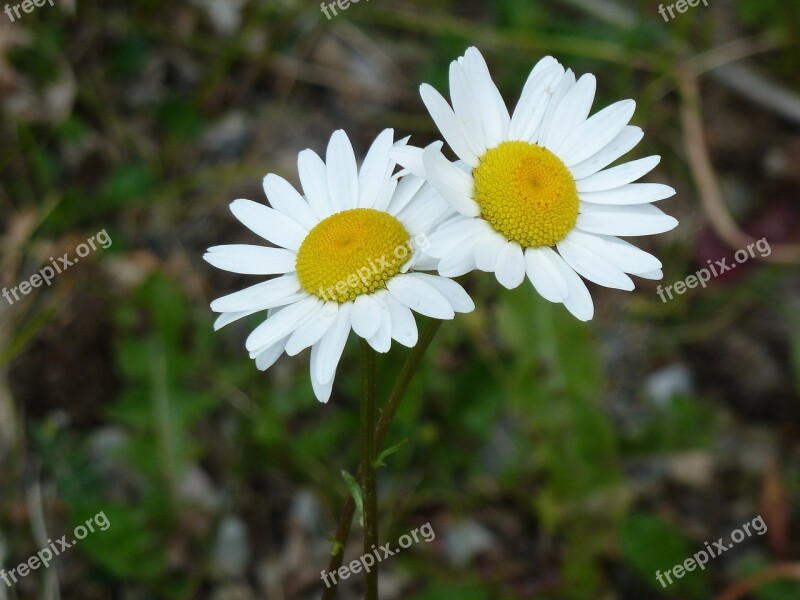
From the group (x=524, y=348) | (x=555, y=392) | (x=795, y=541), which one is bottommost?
(x=795, y=541)

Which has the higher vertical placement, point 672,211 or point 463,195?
point 672,211

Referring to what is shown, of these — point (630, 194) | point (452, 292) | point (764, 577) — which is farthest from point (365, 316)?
point (764, 577)

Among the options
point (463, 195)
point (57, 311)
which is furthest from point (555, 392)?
point (57, 311)

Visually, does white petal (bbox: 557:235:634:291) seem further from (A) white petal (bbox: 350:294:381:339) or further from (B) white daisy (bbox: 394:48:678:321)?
(A) white petal (bbox: 350:294:381:339)

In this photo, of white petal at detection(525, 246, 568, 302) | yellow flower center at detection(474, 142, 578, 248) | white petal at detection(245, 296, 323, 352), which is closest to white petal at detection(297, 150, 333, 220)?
white petal at detection(245, 296, 323, 352)

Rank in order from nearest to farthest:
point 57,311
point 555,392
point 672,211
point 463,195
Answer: point 463,195 < point 555,392 < point 57,311 < point 672,211

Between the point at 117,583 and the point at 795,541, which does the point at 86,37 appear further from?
the point at 795,541
